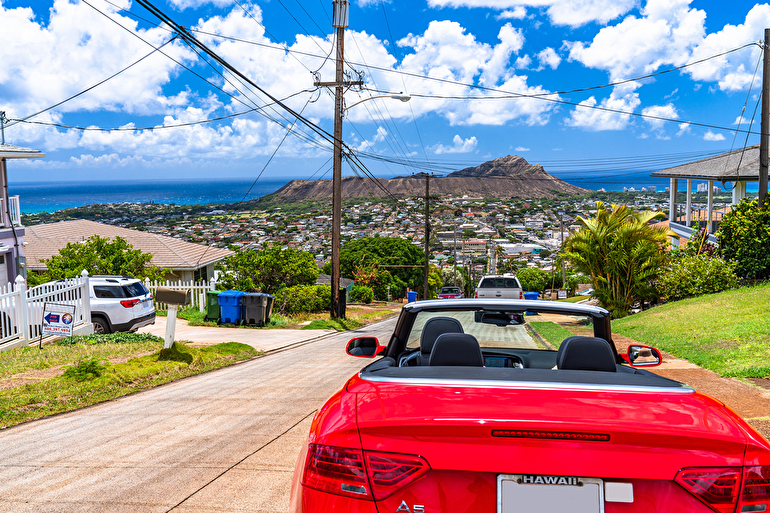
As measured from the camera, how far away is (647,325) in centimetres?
1689

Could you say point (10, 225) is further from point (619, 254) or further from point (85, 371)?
point (619, 254)

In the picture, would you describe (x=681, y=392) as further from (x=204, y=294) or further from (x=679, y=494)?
(x=204, y=294)

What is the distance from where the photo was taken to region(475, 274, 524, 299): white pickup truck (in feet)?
69.7

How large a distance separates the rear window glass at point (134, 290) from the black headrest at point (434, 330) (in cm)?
1391

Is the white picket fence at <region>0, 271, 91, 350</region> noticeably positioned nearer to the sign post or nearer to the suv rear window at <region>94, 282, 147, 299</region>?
the sign post

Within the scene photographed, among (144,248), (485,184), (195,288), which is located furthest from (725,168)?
(485,184)

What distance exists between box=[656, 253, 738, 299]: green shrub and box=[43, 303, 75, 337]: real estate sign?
63.6 feet

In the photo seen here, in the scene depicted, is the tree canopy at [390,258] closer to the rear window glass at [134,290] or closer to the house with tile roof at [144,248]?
the house with tile roof at [144,248]

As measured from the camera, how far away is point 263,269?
26.1 metres

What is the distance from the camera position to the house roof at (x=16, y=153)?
814 inches

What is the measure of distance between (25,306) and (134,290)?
3.69 m

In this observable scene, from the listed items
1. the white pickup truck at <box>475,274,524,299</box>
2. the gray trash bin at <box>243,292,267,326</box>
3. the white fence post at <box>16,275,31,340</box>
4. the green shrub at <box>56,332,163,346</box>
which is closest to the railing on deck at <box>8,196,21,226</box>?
the gray trash bin at <box>243,292,267,326</box>

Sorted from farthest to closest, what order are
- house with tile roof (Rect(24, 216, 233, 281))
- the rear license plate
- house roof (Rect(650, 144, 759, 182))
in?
house with tile roof (Rect(24, 216, 233, 281)) < house roof (Rect(650, 144, 759, 182)) < the rear license plate

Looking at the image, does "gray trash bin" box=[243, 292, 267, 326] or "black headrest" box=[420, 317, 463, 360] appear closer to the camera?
"black headrest" box=[420, 317, 463, 360]
